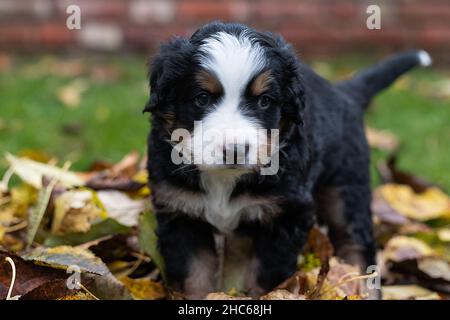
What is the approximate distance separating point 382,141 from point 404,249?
2.03 m

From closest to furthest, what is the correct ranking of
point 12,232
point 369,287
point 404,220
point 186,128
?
point 186,128
point 369,287
point 12,232
point 404,220

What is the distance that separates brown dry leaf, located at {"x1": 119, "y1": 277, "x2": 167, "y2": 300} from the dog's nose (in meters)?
0.83

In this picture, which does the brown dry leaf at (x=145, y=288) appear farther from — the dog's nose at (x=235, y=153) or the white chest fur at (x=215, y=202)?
the dog's nose at (x=235, y=153)

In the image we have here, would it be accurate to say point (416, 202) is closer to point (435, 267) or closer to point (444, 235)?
point (444, 235)

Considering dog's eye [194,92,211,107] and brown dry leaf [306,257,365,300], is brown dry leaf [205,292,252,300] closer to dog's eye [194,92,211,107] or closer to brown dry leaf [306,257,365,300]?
brown dry leaf [306,257,365,300]

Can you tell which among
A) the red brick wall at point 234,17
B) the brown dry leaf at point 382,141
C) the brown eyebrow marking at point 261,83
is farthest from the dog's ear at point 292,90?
the red brick wall at point 234,17

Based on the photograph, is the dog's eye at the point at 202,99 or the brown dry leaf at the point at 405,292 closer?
the dog's eye at the point at 202,99

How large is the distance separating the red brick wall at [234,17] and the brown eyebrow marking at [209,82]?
5001mm

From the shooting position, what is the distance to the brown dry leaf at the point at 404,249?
12.2 ft

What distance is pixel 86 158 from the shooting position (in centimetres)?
515

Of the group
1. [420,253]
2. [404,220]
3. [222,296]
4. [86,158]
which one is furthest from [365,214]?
[86,158]

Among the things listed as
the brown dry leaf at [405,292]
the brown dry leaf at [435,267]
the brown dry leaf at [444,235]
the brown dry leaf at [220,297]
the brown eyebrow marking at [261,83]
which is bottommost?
the brown dry leaf at [405,292]
